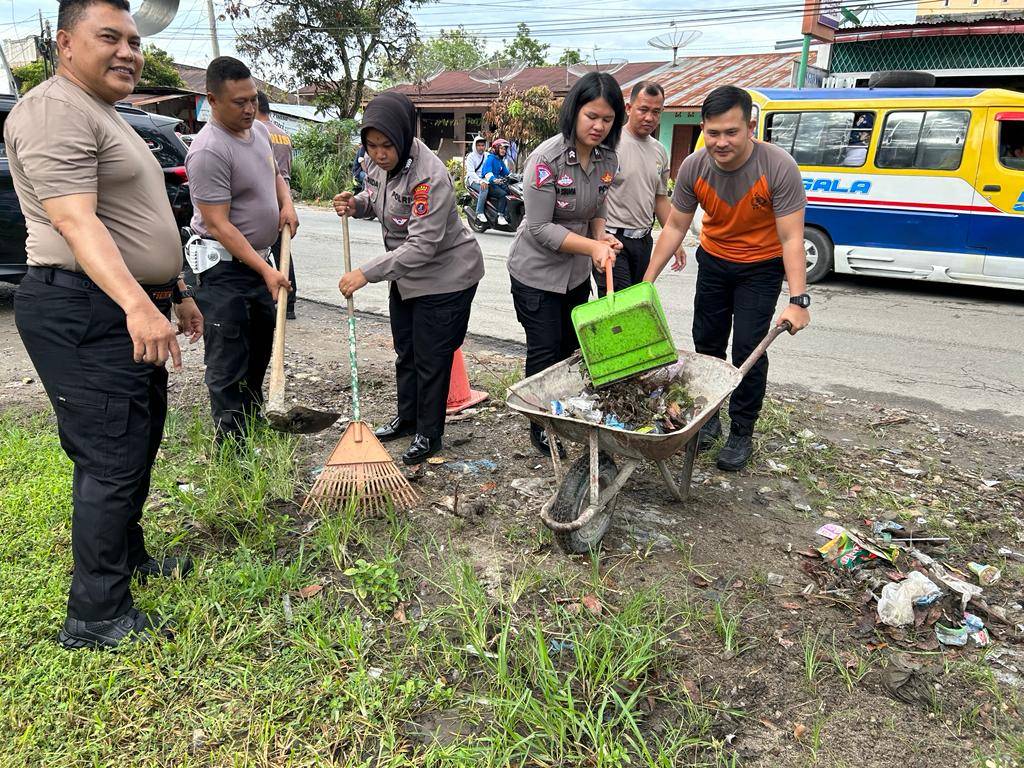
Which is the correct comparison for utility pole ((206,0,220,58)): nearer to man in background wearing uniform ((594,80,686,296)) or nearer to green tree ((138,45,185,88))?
green tree ((138,45,185,88))

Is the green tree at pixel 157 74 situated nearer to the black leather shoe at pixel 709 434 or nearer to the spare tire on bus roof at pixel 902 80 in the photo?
the spare tire on bus roof at pixel 902 80

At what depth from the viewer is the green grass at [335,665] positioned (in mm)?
1924

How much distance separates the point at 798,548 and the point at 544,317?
4.92 ft

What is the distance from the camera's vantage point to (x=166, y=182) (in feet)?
17.3

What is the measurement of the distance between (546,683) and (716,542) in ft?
3.85

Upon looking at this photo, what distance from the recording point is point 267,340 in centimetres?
360

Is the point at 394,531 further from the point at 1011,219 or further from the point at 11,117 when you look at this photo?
the point at 1011,219

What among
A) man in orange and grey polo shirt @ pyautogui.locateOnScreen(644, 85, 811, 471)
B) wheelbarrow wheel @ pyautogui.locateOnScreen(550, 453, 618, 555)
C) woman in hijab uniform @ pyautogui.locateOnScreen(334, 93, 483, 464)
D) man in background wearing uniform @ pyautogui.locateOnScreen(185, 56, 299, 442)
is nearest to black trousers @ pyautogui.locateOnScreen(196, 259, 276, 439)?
man in background wearing uniform @ pyautogui.locateOnScreen(185, 56, 299, 442)

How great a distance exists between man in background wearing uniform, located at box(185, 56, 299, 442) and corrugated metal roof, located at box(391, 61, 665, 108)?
19.8 metres

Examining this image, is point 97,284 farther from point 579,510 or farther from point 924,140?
point 924,140

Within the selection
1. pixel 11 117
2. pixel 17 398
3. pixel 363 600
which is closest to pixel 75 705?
pixel 363 600

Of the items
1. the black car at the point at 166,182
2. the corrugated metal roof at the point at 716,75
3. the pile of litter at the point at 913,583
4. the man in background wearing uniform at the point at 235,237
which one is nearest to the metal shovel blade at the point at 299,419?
the man in background wearing uniform at the point at 235,237

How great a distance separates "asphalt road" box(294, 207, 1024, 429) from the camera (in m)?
4.89

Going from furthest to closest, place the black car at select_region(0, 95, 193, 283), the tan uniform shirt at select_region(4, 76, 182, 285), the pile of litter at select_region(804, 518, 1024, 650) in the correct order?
the black car at select_region(0, 95, 193, 283)
the pile of litter at select_region(804, 518, 1024, 650)
the tan uniform shirt at select_region(4, 76, 182, 285)
